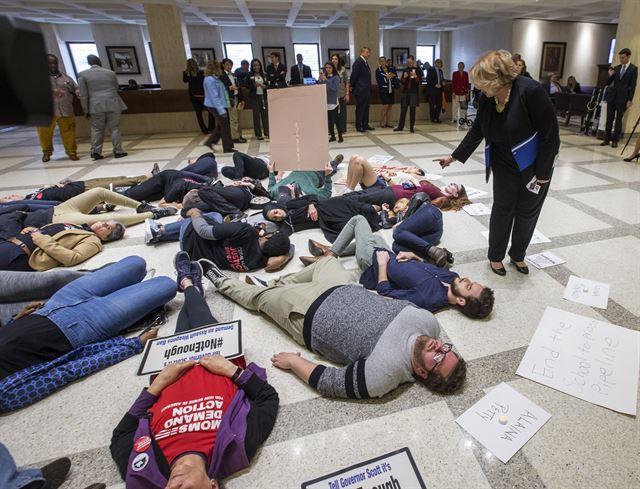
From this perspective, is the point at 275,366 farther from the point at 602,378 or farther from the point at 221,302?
the point at 602,378

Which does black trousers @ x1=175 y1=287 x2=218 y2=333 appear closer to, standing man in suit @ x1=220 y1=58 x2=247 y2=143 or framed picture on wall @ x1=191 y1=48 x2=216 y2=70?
standing man in suit @ x1=220 y1=58 x2=247 y2=143

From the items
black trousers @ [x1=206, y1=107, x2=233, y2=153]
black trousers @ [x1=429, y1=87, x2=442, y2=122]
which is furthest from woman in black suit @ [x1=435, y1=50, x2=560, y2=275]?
black trousers @ [x1=429, y1=87, x2=442, y2=122]

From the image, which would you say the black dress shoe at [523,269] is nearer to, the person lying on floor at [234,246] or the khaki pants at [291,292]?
the khaki pants at [291,292]

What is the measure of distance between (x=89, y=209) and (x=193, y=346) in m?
2.51

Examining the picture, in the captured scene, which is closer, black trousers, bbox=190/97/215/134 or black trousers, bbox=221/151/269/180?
black trousers, bbox=221/151/269/180

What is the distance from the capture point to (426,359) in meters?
1.47

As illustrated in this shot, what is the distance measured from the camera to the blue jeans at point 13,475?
3.84 ft

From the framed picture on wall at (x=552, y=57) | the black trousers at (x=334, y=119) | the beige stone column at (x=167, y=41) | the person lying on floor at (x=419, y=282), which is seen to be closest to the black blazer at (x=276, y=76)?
the black trousers at (x=334, y=119)

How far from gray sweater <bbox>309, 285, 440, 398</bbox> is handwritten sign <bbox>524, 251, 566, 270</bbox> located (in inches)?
57.3

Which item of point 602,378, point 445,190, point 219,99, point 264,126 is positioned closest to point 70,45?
point 264,126

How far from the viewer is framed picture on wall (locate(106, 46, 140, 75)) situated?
43.1 feet

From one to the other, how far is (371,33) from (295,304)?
9.80 m

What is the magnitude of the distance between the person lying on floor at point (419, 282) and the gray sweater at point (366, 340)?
42cm

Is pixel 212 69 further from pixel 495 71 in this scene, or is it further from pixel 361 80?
pixel 495 71
